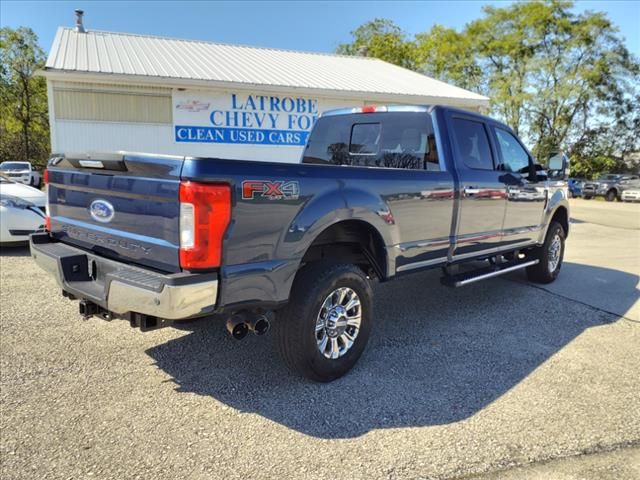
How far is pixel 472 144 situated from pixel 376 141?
983 mm

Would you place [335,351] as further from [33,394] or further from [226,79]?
[226,79]

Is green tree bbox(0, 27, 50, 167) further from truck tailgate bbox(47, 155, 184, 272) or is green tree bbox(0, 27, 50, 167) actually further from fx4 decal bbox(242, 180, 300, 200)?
fx4 decal bbox(242, 180, 300, 200)

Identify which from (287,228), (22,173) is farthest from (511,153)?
(22,173)

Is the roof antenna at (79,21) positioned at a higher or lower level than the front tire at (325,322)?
higher

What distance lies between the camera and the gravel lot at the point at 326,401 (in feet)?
8.60

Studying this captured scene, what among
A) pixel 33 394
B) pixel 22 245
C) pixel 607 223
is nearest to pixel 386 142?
pixel 33 394

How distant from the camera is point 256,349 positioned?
13.4 ft

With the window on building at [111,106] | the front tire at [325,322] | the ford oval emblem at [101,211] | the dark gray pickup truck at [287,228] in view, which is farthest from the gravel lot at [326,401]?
the window on building at [111,106]

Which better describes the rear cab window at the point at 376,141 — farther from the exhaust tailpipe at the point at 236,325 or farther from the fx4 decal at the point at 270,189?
the exhaust tailpipe at the point at 236,325

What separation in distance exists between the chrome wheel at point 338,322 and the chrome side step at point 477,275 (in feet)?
4.28

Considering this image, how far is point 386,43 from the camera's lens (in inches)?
1638

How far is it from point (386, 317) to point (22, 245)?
6.26 m

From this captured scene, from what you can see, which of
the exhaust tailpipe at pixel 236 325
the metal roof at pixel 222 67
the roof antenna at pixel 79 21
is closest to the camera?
the exhaust tailpipe at pixel 236 325

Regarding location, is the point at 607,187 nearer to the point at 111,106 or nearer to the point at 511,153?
the point at 511,153
